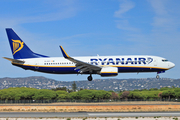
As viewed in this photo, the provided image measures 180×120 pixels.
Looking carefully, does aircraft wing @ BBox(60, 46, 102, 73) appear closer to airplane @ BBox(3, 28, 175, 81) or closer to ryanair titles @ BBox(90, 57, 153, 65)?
airplane @ BBox(3, 28, 175, 81)

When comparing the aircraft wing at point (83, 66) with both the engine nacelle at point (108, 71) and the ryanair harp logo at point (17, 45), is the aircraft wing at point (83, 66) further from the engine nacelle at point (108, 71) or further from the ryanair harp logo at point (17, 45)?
the ryanair harp logo at point (17, 45)

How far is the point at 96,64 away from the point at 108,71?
134 inches

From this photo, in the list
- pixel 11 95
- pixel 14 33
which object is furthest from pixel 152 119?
Result: pixel 11 95

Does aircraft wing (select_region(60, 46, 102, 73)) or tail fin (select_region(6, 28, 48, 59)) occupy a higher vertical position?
tail fin (select_region(6, 28, 48, 59))

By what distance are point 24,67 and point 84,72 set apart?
1340 cm

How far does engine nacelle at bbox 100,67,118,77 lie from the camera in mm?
48875

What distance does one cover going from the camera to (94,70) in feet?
170

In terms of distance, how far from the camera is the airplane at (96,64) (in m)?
49.7

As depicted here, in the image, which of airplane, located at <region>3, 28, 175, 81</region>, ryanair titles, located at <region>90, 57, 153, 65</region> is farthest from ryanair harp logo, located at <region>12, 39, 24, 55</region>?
ryanair titles, located at <region>90, 57, 153, 65</region>

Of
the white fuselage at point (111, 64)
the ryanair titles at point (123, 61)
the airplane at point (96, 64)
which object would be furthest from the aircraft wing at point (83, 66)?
the ryanair titles at point (123, 61)

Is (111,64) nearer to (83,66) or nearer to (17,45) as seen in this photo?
(83,66)

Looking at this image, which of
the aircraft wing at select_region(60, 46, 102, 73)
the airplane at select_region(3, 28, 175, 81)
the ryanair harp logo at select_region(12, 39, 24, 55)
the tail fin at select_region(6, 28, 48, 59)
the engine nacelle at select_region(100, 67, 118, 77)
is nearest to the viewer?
the aircraft wing at select_region(60, 46, 102, 73)

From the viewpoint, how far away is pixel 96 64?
168 ft

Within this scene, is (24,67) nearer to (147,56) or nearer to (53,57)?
(53,57)
